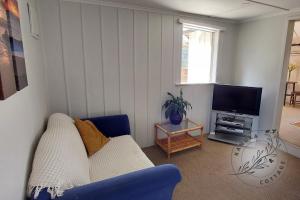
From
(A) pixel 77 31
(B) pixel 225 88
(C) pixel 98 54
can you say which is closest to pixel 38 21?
(A) pixel 77 31

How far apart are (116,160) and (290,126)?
3.91 metres

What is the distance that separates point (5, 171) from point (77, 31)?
6.33 feet

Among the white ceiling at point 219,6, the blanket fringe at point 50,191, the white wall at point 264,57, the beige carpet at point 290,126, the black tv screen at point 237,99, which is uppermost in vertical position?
the white ceiling at point 219,6

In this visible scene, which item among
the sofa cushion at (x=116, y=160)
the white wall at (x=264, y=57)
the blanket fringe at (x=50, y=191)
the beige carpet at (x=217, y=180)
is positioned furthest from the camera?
the white wall at (x=264, y=57)

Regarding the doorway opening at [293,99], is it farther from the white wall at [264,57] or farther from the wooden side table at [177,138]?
the wooden side table at [177,138]

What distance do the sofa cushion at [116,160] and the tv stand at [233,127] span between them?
1885 millimetres

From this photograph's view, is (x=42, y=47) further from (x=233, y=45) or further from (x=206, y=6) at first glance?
(x=233, y=45)

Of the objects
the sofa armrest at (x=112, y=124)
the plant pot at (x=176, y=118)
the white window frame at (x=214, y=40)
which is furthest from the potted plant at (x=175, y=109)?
the sofa armrest at (x=112, y=124)

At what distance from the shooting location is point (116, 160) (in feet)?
6.02

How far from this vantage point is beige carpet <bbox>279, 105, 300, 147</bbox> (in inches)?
123

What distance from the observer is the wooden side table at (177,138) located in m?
2.65

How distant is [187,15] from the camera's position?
9.37 ft

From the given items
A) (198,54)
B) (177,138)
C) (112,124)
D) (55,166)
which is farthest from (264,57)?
(55,166)

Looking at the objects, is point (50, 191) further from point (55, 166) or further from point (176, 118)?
point (176, 118)
